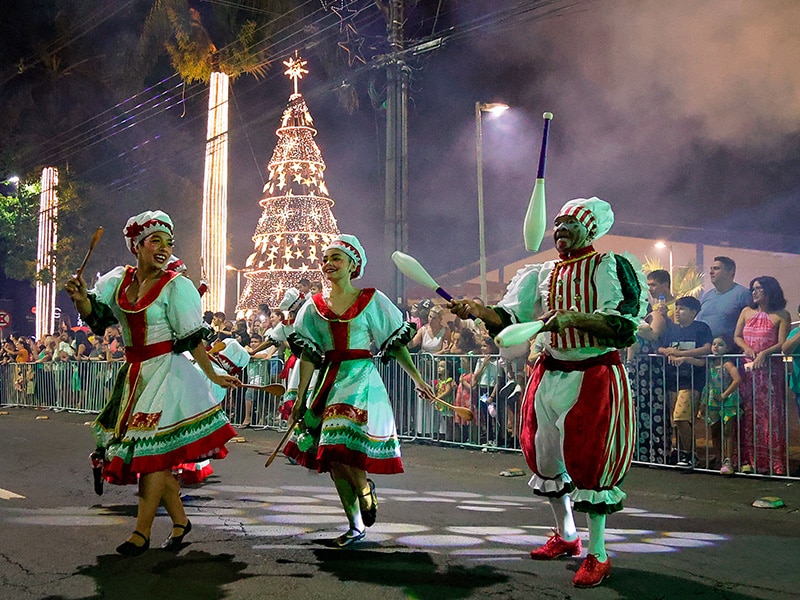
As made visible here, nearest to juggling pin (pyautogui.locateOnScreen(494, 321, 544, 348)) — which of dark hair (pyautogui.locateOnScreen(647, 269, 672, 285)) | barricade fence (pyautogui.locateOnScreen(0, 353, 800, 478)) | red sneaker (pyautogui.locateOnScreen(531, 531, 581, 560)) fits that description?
red sneaker (pyautogui.locateOnScreen(531, 531, 581, 560))

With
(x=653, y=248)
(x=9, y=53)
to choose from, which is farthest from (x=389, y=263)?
(x=9, y=53)

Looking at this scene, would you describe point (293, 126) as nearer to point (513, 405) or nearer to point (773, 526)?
point (513, 405)

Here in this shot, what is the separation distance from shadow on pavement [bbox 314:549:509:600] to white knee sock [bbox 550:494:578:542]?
50 centimetres

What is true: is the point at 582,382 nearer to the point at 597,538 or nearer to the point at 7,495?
the point at 597,538

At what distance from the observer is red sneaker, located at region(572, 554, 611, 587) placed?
4.36 m

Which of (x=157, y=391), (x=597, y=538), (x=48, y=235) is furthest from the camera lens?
(x=48, y=235)

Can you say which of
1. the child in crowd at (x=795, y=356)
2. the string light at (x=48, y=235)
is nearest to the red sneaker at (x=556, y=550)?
the child in crowd at (x=795, y=356)

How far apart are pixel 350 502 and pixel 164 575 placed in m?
1.25

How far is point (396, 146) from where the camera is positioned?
46.4 ft

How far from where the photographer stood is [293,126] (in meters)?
24.1

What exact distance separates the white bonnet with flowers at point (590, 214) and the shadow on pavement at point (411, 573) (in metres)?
1.83

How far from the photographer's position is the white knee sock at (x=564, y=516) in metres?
4.92

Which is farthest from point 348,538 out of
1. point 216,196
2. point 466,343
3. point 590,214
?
point 216,196

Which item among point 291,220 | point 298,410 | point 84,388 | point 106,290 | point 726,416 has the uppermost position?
point 291,220
